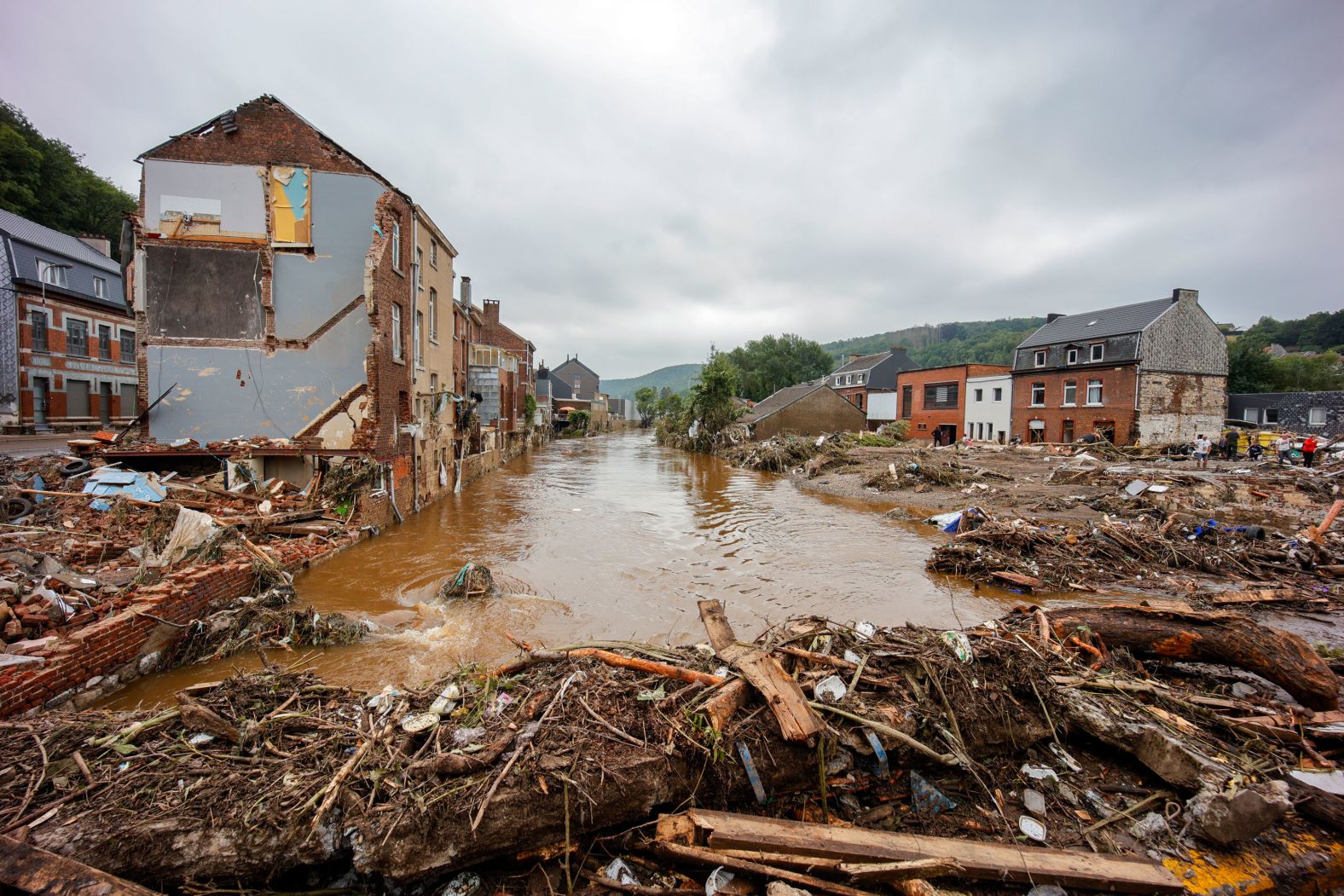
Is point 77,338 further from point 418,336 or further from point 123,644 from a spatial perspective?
point 123,644

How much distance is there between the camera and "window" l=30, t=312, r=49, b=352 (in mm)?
25562

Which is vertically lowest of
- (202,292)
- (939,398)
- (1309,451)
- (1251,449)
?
(1251,449)

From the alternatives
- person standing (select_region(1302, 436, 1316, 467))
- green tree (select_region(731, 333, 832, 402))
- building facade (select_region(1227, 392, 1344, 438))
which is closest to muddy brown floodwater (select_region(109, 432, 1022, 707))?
person standing (select_region(1302, 436, 1316, 467))

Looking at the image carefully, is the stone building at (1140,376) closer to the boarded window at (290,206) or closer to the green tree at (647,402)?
the boarded window at (290,206)

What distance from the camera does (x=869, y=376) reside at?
182 ft

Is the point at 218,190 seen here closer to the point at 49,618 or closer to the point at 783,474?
the point at 49,618

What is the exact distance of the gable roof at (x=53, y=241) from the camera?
84.5 feet

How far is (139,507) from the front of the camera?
11148 mm

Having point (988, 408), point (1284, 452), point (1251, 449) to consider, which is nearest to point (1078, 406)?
point (988, 408)

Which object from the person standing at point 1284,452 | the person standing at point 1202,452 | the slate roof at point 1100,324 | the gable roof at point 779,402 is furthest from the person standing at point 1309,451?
the gable roof at point 779,402

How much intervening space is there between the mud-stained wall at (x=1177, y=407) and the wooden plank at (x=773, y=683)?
37286 mm

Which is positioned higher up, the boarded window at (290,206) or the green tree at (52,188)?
the green tree at (52,188)

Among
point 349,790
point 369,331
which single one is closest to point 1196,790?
point 349,790

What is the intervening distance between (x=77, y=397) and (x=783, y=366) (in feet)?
221
